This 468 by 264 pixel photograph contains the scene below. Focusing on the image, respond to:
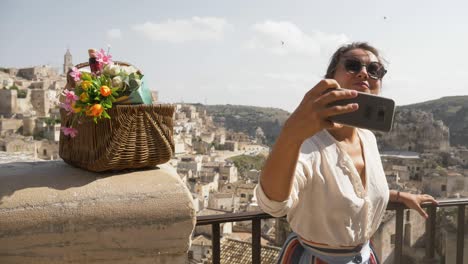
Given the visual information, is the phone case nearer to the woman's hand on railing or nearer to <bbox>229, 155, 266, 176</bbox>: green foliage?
the woman's hand on railing

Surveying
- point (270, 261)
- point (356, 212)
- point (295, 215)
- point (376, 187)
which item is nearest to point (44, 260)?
point (295, 215)

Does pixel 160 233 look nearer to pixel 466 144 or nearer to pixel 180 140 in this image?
pixel 180 140

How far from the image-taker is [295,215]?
179cm

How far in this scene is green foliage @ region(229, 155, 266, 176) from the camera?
5449 cm

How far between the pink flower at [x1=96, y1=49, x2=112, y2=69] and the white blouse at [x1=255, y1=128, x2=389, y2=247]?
93 cm

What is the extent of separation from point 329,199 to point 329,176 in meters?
0.09

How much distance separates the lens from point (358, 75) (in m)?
1.98

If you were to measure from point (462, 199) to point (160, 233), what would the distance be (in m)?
2.19

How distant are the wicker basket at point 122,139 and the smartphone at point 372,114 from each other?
809 millimetres

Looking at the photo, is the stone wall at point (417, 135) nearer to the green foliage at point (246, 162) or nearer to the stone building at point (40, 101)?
the green foliage at point (246, 162)

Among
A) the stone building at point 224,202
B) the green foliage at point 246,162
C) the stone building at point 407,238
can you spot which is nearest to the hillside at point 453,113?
the green foliage at point 246,162

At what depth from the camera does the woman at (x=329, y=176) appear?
1409mm

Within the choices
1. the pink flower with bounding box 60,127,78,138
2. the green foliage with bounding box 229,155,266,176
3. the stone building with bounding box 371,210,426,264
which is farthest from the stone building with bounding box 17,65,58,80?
the pink flower with bounding box 60,127,78,138

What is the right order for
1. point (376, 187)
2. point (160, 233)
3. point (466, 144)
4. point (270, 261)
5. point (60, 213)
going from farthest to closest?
point (466, 144)
point (270, 261)
point (376, 187)
point (160, 233)
point (60, 213)
